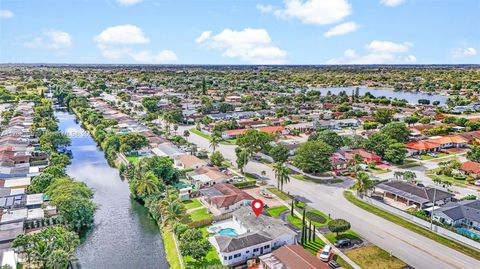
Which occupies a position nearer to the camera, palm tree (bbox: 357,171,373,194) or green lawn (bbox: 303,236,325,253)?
green lawn (bbox: 303,236,325,253)

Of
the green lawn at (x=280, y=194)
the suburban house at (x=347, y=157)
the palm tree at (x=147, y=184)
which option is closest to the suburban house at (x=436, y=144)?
the suburban house at (x=347, y=157)

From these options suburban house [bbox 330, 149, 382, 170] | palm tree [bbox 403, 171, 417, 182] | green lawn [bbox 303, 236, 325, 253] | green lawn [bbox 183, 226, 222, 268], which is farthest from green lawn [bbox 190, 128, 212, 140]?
green lawn [bbox 183, 226, 222, 268]

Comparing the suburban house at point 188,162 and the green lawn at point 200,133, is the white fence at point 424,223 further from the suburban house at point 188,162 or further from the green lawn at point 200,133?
the green lawn at point 200,133

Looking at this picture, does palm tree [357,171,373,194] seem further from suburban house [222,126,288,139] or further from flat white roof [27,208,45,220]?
flat white roof [27,208,45,220]

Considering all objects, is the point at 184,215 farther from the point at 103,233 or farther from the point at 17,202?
the point at 17,202

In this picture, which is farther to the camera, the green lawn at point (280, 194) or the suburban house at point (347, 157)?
the suburban house at point (347, 157)

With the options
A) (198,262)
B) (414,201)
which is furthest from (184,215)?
(414,201)

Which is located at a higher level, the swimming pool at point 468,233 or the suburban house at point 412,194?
the suburban house at point 412,194

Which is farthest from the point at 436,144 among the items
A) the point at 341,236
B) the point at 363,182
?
the point at 341,236
